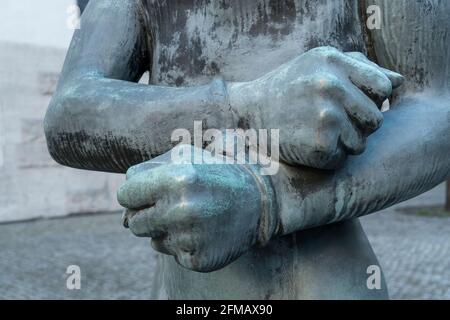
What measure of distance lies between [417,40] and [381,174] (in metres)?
0.25

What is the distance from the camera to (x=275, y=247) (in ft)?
3.44

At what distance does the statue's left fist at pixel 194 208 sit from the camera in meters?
0.74

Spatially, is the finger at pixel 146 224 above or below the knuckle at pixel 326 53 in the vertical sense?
below

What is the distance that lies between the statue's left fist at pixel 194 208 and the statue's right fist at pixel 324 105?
0.08 meters

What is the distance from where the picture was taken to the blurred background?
16.8 ft

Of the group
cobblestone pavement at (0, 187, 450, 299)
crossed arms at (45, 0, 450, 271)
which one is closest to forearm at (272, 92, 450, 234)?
crossed arms at (45, 0, 450, 271)

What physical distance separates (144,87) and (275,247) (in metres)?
0.35

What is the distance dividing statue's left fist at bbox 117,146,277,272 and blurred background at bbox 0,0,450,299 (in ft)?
13.3

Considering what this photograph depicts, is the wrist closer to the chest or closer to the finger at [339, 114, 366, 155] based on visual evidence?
the finger at [339, 114, 366, 155]

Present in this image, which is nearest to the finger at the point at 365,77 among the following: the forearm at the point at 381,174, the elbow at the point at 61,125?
the forearm at the point at 381,174

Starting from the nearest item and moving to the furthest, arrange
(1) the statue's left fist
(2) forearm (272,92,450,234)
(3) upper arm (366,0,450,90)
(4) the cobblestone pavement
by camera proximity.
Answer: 1. (1) the statue's left fist
2. (2) forearm (272,92,450,234)
3. (3) upper arm (366,0,450,90)
4. (4) the cobblestone pavement

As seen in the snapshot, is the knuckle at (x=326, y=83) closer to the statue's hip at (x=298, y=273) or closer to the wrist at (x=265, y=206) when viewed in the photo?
the wrist at (x=265, y=206)

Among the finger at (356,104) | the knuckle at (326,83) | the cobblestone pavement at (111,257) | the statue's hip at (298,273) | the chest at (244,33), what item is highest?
the chest at (244,33)
